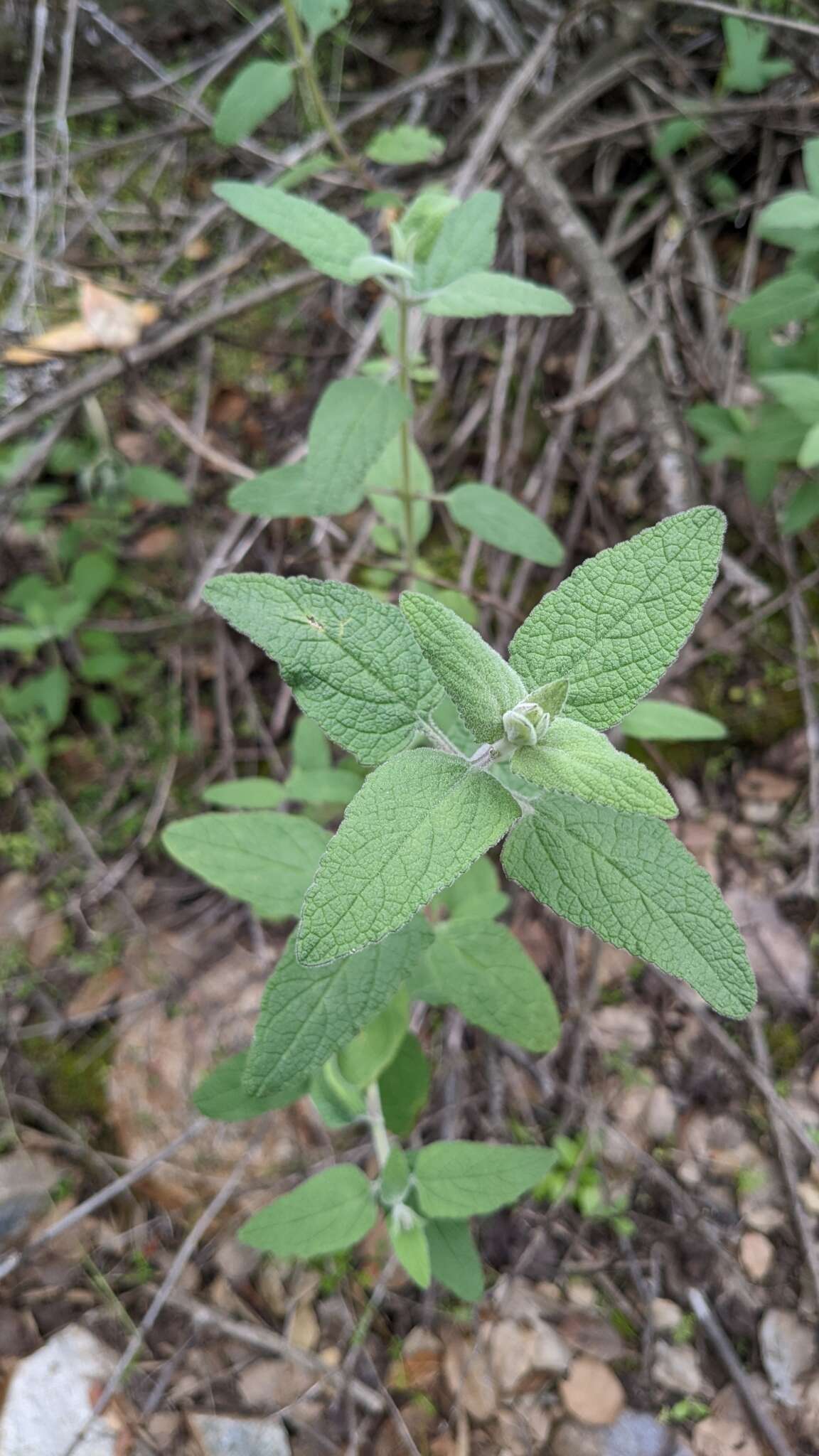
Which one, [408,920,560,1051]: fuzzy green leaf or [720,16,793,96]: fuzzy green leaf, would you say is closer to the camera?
[408,920,560,1051]: fuzzy green leaf

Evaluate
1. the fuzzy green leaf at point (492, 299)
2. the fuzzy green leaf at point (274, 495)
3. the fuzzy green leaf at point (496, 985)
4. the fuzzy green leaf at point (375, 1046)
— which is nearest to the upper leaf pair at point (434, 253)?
the fuzzy green leaf at point (492, 299)

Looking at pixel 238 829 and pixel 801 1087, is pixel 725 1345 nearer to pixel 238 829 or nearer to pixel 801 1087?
pixel 801 1087

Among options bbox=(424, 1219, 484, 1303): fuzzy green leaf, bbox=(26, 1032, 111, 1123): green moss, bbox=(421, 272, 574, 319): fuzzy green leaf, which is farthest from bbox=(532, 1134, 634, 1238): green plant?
bbox=(421, 272, 574, 319): fuzzy green leaf

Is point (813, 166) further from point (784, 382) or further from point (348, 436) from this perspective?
point (348, 436)

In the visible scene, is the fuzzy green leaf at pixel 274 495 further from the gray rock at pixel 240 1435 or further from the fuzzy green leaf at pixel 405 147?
the gray rock at pixel 240 1435

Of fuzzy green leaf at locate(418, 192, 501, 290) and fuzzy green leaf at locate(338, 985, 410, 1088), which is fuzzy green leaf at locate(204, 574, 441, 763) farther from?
fuzzy green leaf at locate(418, 192, 501, 290)

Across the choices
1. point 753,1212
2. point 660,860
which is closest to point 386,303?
point 660,860
